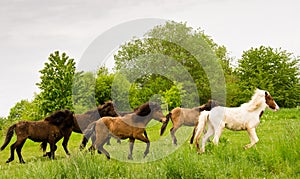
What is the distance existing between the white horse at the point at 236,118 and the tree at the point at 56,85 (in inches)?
1079

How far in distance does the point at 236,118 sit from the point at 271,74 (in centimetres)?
4138

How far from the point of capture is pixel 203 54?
45.5 meters

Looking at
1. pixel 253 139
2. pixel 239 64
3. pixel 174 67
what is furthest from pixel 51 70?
pixel 253 139

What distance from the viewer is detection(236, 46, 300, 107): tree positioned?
48312mm

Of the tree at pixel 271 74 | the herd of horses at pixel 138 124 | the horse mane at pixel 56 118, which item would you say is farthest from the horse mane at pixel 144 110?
the tree at pixel 271 74

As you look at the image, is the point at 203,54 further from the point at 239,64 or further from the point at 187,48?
the point at 239,64

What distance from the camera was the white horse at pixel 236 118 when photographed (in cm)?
977

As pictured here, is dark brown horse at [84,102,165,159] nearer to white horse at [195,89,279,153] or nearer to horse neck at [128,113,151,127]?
horse neck at [128,113,151,127]

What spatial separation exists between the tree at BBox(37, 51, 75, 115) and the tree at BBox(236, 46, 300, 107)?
72.3ft

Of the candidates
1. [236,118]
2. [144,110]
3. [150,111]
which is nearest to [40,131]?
[144,110]

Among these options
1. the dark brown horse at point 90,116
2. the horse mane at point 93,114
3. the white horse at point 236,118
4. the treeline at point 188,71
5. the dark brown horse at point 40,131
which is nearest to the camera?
the white horse at point 236,118

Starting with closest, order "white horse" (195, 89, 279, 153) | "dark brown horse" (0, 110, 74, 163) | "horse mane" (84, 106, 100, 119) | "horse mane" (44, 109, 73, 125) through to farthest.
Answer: "white horse" (195, 89, 279, 153), "dark brown horse" (0, 110, 74, 163), "horse mane" (44, 109, 73, 125), "horse mane" (84, 106, 100, 119)

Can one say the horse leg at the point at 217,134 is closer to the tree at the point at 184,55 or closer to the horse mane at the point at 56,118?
the horse mane at the point at 56,118

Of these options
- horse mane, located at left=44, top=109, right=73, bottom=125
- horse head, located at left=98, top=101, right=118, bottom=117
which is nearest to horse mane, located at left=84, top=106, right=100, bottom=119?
horse head, located at left=98, top=101, right=118, bottom=117
